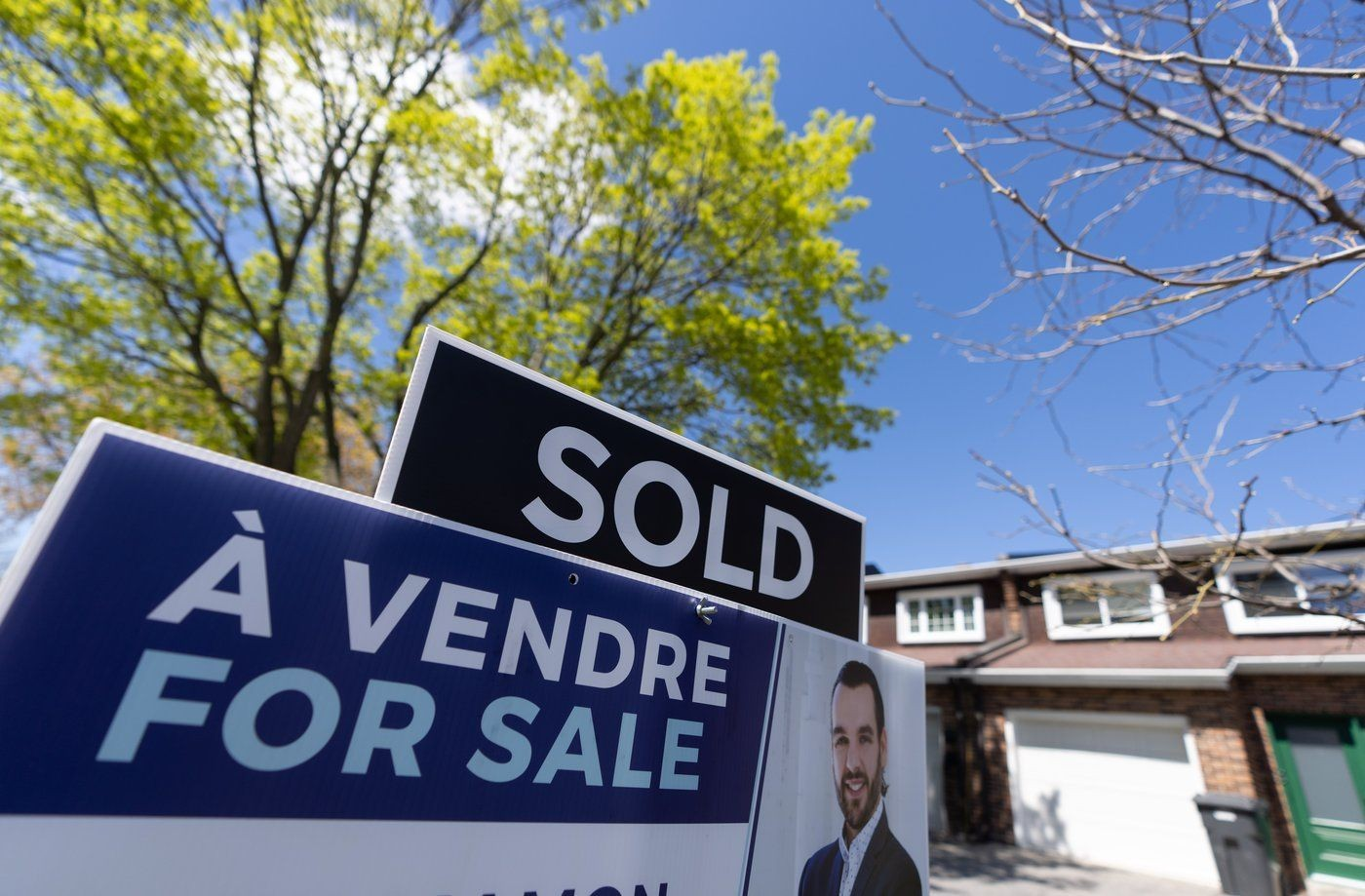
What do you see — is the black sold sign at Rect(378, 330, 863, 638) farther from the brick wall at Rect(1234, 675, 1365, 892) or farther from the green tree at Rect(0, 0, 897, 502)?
the brick wall at Rect(1234, 675, 1365, 892)

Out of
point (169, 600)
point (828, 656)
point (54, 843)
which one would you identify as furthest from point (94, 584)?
point (828, 656)

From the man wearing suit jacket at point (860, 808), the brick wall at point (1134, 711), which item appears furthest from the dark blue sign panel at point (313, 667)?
the brick wall at point (1134, 711)

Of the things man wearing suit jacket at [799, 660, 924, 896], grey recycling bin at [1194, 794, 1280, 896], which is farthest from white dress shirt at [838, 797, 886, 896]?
grey recycling bin at [1194, 794, 1280, 896]

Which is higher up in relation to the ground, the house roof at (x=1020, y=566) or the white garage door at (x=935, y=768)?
the house roof at (x=1020, y=566)

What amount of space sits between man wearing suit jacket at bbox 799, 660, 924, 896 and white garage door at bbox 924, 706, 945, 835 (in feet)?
42.5

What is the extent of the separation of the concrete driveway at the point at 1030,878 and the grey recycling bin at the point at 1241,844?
2.16 ft

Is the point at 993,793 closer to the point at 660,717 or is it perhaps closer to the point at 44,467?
the point at 660,717

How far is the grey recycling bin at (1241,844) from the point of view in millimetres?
8461

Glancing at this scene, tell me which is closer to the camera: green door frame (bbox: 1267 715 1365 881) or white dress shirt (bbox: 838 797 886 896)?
white dress shirt (bbox: 838 797 886 896)

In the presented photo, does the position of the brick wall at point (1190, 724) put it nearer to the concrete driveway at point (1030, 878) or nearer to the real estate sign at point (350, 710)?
the concrete driveway at point (1030, 878)

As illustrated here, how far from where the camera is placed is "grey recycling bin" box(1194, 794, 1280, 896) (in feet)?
27.8

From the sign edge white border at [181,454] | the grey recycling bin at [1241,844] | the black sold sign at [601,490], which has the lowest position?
the grey recycling bin at [1241,844]

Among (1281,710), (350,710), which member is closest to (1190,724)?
(1281,710)

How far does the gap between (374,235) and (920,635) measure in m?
15.5
